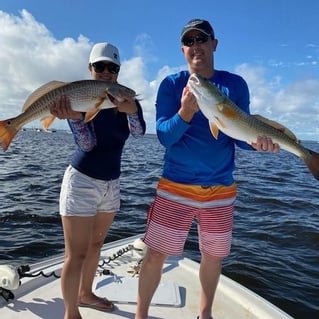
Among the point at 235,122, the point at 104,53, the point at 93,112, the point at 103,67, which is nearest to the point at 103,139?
the point at 93,112

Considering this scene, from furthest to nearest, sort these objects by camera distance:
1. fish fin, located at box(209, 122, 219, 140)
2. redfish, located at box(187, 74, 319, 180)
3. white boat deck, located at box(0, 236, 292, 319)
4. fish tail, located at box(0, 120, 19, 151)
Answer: white boat deck, located at box(0, 236, 292, 319) → fish tail, located at box(0, 120, 19, 151) → fish fin, located at box(209, 122, 219, 140) → redfish, located at box(187, 74, 319, 180)

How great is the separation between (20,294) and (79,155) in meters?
2.00

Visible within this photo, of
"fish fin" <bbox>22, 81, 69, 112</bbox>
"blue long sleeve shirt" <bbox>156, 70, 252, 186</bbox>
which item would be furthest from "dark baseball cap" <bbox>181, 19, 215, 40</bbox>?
"fish fin" <bbox>22, 81, 69, 112</bbox>

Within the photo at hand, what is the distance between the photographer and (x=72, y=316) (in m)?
3.64

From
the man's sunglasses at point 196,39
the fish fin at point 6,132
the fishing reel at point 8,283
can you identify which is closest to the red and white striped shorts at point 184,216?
the man's sunglasses at point 196,39

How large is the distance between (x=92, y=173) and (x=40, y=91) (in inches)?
37.2

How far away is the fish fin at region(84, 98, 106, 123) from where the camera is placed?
3.56 m

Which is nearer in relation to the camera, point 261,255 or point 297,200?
point 261,255

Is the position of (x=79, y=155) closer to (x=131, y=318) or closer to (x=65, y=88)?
(x=65, y=88)

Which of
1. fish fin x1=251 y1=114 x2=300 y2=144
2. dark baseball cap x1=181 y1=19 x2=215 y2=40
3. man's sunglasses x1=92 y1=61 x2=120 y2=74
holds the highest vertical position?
dark baseball cap x1=181 y1=19 x2=215 y2=40

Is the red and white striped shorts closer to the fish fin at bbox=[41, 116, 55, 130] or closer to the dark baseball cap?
the fish fin at bbox=[41, 116, 55, 130]

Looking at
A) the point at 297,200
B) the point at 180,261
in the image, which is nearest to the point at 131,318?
the point at 180,261

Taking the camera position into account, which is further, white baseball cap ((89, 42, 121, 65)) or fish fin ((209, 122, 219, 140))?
white baseball cap ((89, 42, 121, 65))

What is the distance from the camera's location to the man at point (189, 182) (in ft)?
12.1
